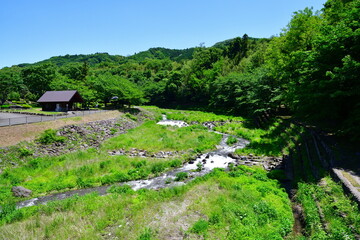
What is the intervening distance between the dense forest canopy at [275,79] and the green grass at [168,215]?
813cm

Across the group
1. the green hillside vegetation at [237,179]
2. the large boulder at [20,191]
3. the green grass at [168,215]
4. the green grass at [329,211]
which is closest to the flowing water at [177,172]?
the green hillside vegetation at [237,179]

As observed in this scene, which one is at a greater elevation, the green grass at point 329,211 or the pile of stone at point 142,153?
the green grass at point 329,211

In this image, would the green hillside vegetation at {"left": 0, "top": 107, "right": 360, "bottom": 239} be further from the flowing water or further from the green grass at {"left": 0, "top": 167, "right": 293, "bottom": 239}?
the flowing water

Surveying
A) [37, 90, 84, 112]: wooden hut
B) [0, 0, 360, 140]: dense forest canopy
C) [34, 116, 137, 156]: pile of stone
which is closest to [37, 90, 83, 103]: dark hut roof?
[37, 90, 84, 112]: wooden hut

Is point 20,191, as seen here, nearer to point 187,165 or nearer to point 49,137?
point 49,137

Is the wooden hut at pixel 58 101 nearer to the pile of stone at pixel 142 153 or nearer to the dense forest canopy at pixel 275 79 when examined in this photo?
the dense forest canopy at pixel 275 79

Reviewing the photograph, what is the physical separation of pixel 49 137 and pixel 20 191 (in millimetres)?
10657

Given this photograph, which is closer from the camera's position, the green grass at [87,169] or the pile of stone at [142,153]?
the green grass at [87,169]

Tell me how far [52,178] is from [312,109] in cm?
2372

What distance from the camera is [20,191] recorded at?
15.5 meters

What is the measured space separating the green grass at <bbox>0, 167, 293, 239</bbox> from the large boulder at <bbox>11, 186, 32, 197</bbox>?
265cm

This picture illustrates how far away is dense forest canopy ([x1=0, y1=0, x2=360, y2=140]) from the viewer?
46.5 feet

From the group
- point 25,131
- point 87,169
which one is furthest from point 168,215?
point 25,131

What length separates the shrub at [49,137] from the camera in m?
24.5
